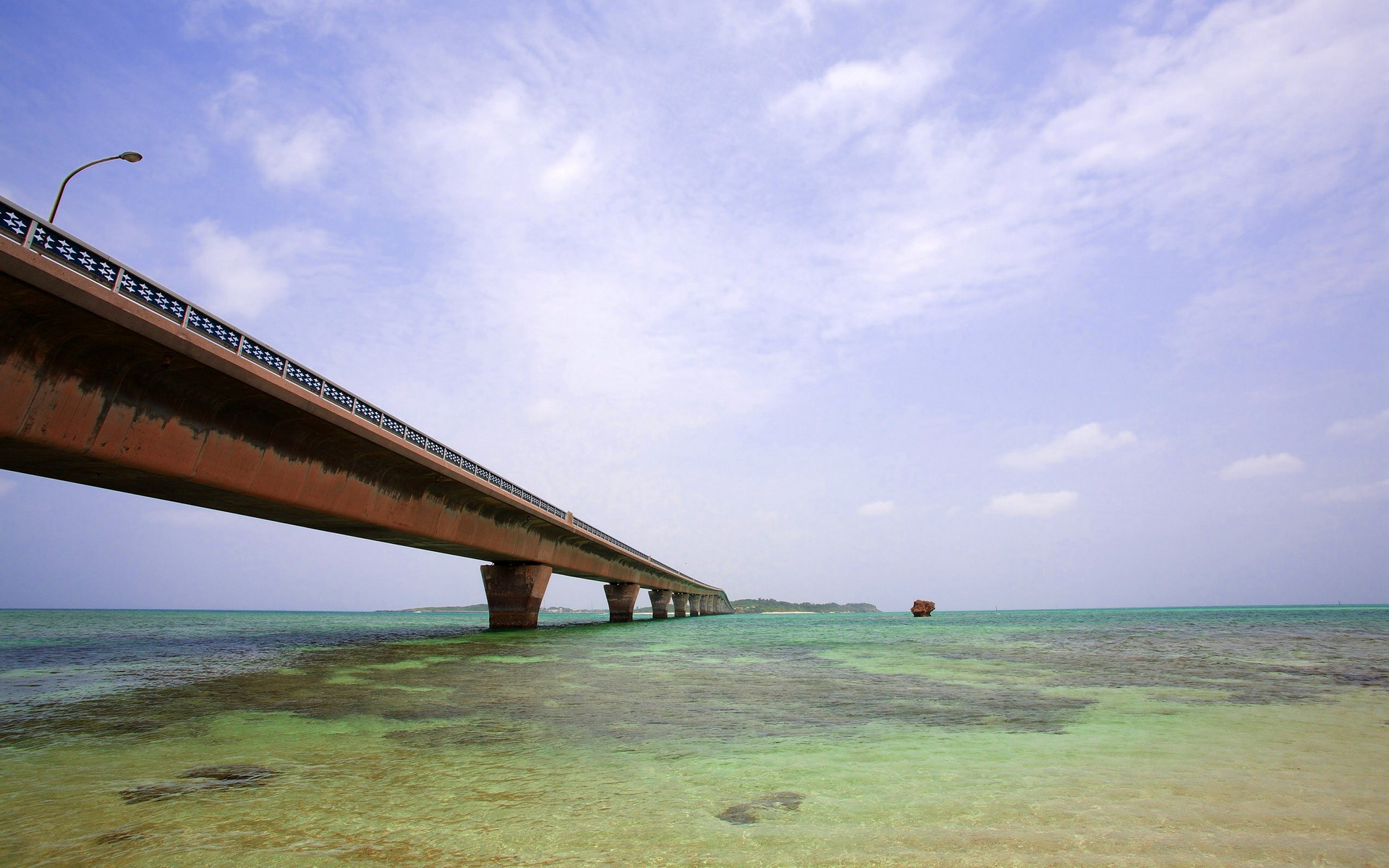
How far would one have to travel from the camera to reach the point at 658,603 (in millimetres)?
92750

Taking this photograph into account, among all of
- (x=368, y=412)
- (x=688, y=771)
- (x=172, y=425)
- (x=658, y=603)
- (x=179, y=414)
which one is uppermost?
(x=368, y=412)

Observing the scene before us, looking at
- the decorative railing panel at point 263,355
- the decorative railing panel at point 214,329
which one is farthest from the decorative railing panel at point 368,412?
the decorative railing panel at point 214,329

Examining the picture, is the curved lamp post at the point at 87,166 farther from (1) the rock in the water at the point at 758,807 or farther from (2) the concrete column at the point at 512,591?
(2) the concrete column at the point at 512,591

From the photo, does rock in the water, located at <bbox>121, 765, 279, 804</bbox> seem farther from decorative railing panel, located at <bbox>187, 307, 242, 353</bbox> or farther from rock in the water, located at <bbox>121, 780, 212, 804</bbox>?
decorative railing panel, located at <bbox>187, 307, 242, 353</bbox>

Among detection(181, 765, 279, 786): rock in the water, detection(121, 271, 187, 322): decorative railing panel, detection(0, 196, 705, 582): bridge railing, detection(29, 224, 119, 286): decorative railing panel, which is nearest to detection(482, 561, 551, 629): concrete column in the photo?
detection(0, 196, 705, 582): bridge railing

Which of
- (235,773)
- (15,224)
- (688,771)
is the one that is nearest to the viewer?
(235,773)

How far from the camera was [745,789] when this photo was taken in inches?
237

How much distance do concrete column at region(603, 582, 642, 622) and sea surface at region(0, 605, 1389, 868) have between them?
56.7 meters

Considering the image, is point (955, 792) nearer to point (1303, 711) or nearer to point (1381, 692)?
point (1303, 711)

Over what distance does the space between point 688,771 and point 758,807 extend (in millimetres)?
1435

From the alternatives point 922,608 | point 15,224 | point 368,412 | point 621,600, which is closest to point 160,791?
point 15,224

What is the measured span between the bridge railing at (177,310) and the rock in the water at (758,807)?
14582 mm

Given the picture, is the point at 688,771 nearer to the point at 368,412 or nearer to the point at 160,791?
the point at 160,791

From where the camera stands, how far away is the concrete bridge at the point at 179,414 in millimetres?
12289
